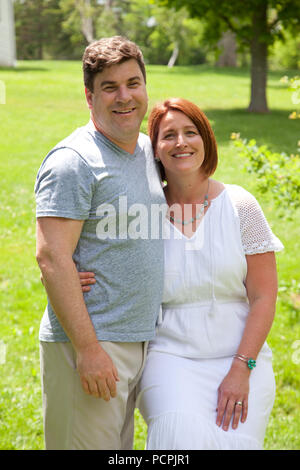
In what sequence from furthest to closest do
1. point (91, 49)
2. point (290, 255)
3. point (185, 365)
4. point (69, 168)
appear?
point (290, 255), point (185, 365), point (91, 49), point (69, 168)

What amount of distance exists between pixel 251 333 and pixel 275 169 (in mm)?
2365

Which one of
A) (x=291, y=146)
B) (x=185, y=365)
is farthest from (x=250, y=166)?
(x=291, y=146)

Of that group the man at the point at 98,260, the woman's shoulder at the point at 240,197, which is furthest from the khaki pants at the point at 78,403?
the woman's shoulder at the point at 240,197

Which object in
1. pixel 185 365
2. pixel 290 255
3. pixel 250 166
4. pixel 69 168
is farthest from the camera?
pixel 290 255

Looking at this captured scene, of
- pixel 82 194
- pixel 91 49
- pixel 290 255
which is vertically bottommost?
pixel 290 255

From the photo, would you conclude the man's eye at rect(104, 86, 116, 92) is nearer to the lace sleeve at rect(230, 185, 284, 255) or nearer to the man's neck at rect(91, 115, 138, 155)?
the man's neck at rect(91, 115, 138, 155)

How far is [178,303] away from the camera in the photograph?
2.63 m

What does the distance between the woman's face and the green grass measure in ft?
6.25

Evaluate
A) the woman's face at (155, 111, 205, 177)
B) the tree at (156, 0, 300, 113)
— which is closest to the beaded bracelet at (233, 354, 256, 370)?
the woman's face at (155, 111, 205, 177)

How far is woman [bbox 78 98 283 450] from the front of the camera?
243 cm

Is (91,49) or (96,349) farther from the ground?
(91,49)

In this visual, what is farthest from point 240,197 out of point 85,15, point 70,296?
point 85,15

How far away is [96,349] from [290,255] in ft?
15.3

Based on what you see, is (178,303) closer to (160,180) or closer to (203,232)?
(203,232)
